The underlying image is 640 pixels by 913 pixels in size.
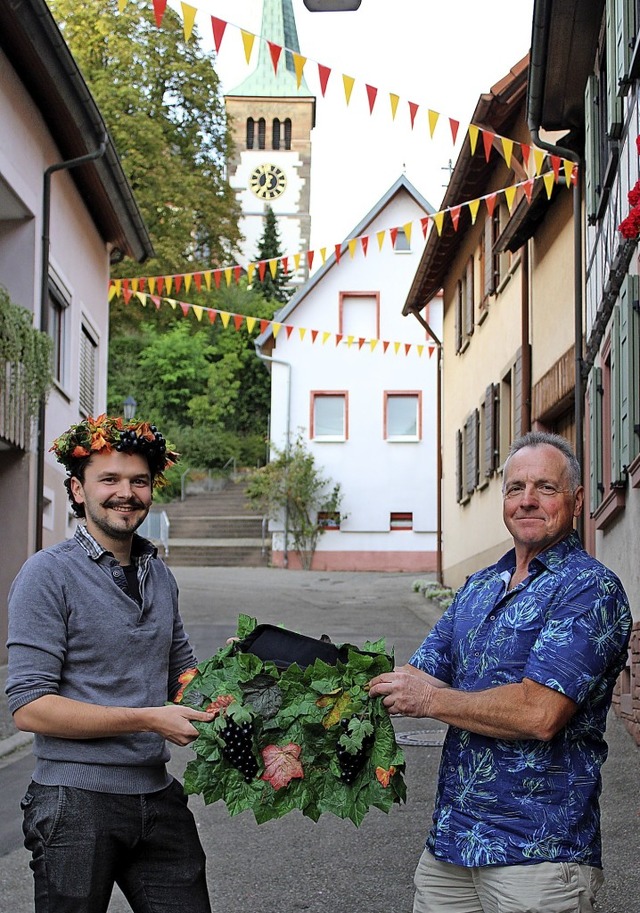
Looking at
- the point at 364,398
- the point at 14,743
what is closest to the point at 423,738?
the point at 14,743

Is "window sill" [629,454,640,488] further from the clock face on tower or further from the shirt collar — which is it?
the clock face on tower

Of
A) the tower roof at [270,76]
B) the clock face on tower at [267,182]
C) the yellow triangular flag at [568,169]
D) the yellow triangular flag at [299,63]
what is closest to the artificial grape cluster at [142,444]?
the yellow triangular flag at [299,63]

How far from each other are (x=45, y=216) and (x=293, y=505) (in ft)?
70.0

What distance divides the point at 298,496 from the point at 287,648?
31887mm

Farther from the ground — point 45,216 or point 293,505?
point 45,216

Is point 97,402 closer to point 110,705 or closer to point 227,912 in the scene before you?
point 227,912

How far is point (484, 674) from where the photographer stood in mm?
3152

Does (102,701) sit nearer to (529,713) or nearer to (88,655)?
(88,655)

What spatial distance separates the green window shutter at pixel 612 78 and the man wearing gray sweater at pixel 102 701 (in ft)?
23.9

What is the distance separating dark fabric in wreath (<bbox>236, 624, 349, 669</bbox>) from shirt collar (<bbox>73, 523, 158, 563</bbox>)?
0.37 m

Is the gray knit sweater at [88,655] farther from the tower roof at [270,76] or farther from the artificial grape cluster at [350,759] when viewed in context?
the tower roof at [270,76]

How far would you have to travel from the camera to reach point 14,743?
9.31 m

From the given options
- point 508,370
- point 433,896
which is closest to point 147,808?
point 433,896

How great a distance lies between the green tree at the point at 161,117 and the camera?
30312 millimetres
